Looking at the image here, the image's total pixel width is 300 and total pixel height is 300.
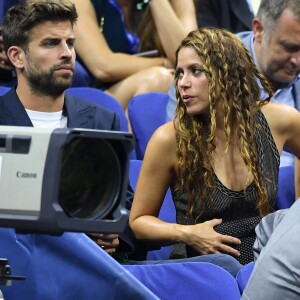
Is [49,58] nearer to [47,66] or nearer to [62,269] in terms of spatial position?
[47,66]

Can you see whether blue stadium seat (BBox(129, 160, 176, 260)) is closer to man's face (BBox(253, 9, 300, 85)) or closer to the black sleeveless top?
the black sleeveless top

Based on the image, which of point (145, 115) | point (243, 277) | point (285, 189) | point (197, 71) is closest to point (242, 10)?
point (145, 115)

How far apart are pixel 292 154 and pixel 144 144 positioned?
60cm

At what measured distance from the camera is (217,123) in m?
3.60

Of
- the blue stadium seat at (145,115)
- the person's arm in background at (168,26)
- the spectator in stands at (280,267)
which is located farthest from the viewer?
the person's arm in background at (168,26)

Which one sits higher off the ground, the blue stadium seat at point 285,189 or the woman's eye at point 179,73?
the woman's eye at point 179,73

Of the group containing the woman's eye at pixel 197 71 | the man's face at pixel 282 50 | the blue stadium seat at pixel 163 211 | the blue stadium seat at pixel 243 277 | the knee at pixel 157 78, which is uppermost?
the woman's eye at pixel 197 71

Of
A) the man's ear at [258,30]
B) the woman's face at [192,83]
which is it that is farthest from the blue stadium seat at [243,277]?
the man's ear at [258,30]

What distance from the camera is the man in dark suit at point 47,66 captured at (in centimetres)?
378

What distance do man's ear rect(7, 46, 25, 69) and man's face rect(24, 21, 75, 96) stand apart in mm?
22

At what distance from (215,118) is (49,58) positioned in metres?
0.68

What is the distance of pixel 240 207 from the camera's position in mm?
3490

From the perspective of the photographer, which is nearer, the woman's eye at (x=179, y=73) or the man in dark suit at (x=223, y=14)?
the woman's eye at (x=179, y=73)

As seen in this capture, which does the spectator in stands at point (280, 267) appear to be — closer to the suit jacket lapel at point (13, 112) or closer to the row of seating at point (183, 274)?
the row of seating at point (183, 274)
